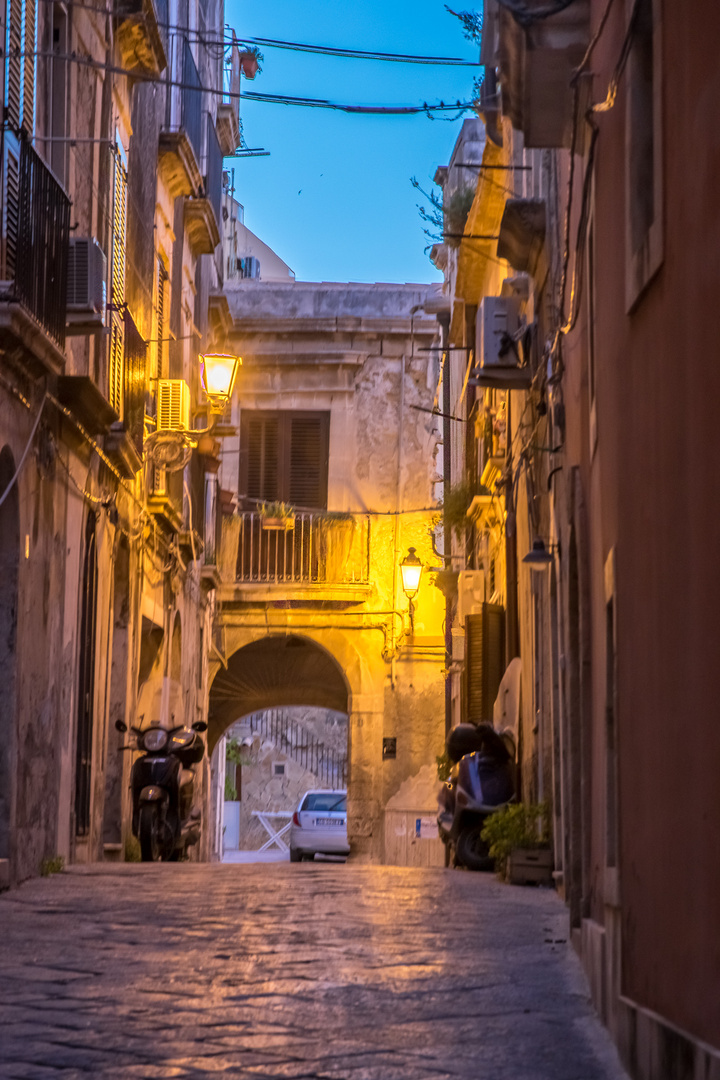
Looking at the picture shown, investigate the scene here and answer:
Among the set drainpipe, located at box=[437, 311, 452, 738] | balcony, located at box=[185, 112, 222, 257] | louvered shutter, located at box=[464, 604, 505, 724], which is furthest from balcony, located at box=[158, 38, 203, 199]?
louvered shutter, located at box=[464, 604, 505, 724]

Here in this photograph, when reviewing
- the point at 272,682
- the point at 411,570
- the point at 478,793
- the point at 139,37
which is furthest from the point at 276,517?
the point at 478,793

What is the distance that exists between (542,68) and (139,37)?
25.8 feet

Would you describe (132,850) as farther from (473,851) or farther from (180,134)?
(180,134)

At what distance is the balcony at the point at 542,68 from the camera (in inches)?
322

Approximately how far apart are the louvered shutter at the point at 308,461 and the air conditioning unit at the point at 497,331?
40.9 ft

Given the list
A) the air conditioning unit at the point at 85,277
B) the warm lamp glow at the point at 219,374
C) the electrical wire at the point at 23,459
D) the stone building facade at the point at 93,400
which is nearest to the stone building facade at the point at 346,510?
the stone building facade at the point at 93,400

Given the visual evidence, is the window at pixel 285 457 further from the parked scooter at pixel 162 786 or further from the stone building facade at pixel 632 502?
the stone building facade at pixel 632 502

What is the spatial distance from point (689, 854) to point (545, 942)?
13.2 feet

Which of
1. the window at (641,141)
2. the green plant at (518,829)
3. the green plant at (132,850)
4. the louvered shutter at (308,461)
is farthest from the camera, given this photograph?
the louvered shutter at (308,461)

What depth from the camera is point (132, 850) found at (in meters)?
16.0

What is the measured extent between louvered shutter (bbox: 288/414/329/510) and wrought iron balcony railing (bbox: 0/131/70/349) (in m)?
15.1

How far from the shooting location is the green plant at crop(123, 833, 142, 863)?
15.8 m

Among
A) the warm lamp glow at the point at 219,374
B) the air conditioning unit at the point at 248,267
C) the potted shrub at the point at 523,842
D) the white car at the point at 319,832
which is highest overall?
the air conditioning unit at the point at 248,267

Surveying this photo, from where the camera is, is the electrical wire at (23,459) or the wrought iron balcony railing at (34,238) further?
the electrical wire at (23,459)
